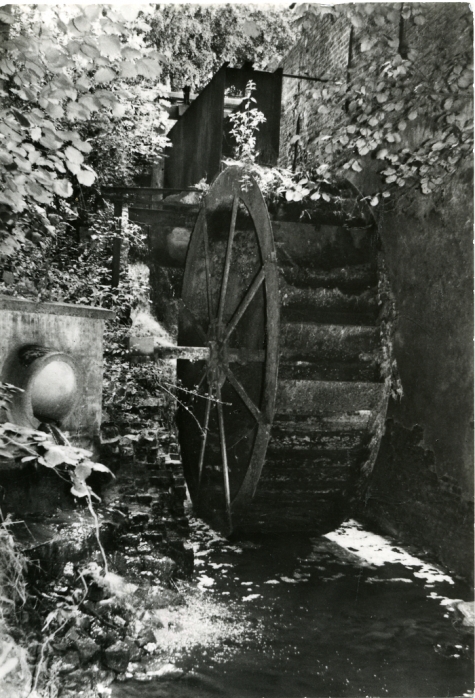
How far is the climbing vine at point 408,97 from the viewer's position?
389 cm

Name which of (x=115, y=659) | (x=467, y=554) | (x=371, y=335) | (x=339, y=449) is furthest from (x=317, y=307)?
(x=115, y=659)

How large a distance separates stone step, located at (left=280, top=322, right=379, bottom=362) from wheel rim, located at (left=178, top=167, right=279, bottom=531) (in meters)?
0.32

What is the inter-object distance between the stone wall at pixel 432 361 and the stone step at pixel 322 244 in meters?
0.54

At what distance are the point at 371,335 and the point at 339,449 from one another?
2.93ft

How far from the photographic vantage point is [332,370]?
4.36 m

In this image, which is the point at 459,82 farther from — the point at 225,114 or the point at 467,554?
the point at 225,114

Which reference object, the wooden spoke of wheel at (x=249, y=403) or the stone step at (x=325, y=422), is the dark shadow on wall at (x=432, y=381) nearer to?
the stone step at (x=325, y=422)

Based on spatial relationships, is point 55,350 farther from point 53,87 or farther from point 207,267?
point 207,267

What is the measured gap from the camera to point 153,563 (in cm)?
405

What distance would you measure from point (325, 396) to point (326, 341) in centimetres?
42

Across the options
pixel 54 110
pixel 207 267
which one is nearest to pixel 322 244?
pixel 207 267

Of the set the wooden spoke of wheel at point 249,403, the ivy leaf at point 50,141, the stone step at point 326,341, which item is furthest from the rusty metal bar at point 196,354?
the ivy leaf at point 50,141

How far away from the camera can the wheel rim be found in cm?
464

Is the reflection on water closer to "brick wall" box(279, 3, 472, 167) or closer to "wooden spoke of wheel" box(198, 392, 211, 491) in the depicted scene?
"wooden spoke of wheel" box(198, 392, 211, 491)
